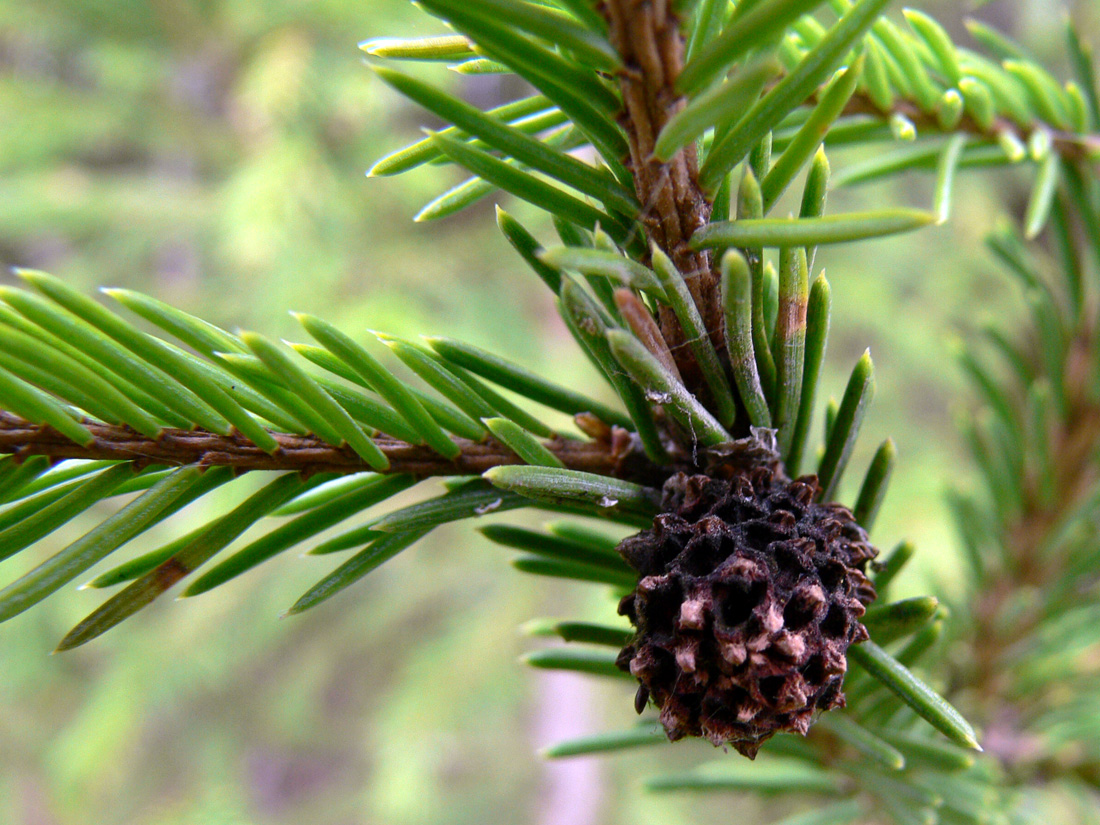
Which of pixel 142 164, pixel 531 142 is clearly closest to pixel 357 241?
pixel 142 164

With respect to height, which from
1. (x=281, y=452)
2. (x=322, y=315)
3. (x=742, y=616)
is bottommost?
(x=742, y=616)

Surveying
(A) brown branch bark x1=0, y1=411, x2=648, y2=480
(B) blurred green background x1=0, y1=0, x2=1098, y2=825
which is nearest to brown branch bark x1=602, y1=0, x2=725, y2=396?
(A) brown branch bark x1=0, y1=411, x2=648, y2=480

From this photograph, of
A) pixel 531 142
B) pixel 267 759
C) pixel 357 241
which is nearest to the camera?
pixel 531 142

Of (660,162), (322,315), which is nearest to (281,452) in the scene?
(660,162)

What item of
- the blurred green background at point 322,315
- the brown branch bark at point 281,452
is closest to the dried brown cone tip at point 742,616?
the brown branch bark at point 281,452

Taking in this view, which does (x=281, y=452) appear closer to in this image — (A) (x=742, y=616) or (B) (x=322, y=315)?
(A) (x=742, y=616)

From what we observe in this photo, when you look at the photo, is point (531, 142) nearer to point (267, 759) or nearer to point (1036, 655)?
point (1036, 655)
